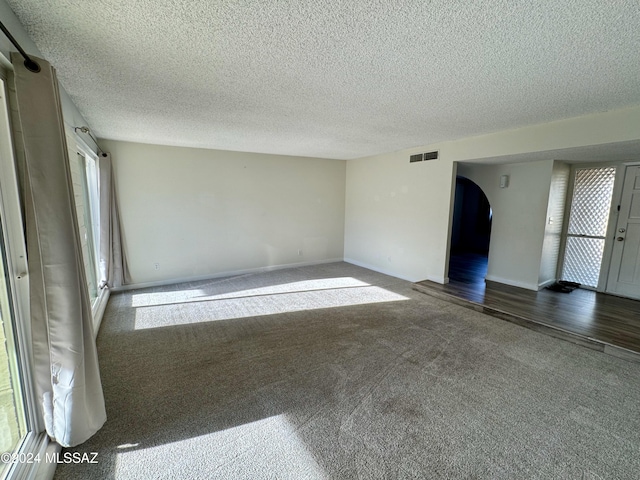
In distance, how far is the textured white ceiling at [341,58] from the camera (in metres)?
1.38

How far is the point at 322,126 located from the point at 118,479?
3493 mm

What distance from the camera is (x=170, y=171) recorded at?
186 inches

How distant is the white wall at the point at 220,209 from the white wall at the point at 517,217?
310cm

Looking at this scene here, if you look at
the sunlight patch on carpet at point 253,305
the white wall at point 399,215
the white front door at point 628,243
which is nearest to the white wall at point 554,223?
the white front door at point 628,243

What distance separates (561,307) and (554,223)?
151 centimetres

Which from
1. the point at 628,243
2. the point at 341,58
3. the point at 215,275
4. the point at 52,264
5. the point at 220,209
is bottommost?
the point at 215,275

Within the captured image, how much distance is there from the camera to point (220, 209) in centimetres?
521

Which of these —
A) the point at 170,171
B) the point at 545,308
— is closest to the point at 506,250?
the point at 545,308

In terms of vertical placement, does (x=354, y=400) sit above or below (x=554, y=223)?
below

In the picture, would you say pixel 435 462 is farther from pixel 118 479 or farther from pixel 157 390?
pixel 157 390

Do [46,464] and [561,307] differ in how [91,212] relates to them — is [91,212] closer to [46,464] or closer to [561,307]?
[46,464]

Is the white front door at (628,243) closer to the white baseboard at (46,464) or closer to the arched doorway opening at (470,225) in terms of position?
the arched doorway opening at (470,225)

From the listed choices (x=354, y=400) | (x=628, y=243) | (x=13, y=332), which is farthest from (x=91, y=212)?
(x=628, y=243)

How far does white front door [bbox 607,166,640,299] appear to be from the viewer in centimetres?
400
